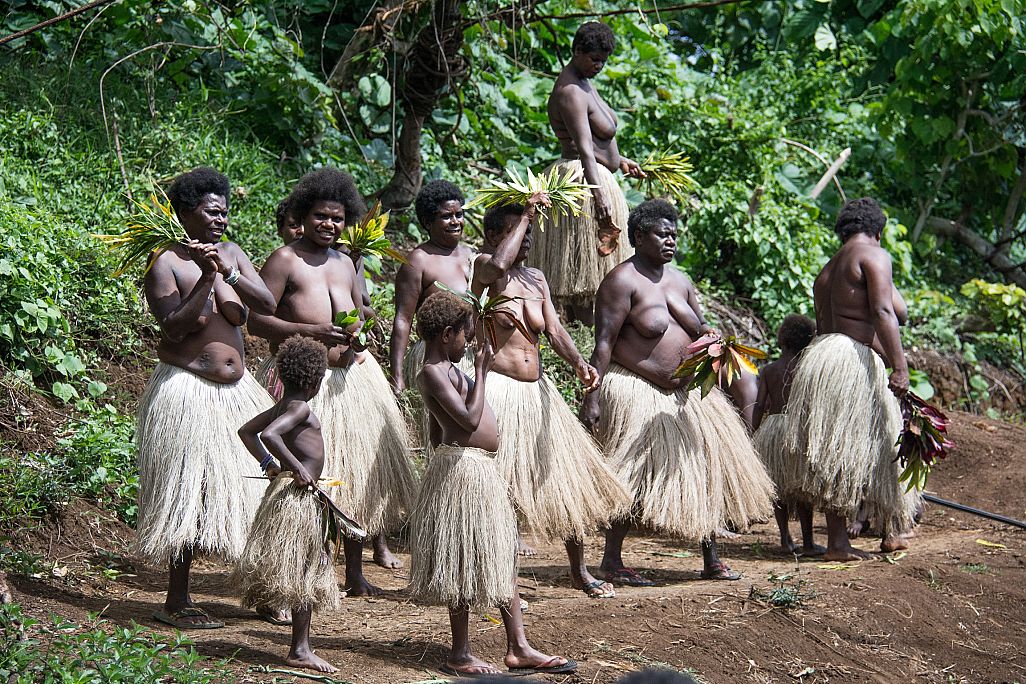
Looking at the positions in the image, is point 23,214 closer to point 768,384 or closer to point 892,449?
point 768,384

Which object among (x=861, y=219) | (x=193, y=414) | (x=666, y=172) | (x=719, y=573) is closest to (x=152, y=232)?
(x=193, y=414)

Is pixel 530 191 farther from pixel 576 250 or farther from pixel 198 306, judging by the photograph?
pixel 576 250

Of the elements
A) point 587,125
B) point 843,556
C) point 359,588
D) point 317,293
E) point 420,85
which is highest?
point 420,85

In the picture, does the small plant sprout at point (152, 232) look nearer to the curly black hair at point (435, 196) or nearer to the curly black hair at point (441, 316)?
the curly black hair at point (441, 316)

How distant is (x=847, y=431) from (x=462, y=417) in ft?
8.46

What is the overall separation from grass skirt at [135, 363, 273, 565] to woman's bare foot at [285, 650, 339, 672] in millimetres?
759

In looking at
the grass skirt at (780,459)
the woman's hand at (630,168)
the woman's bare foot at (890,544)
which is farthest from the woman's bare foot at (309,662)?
the woman's hand at (630,168)

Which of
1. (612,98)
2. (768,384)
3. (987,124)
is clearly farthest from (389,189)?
(987,124)

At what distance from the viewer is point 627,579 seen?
5.10 metres

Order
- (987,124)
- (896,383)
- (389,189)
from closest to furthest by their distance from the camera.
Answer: (896,383), (389,189), (987,124)

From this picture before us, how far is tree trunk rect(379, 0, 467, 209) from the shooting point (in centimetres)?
707

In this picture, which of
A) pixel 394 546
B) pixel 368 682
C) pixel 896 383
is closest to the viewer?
pixel 368 682

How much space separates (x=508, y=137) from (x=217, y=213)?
173 inches

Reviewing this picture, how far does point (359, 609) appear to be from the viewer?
4523mm
